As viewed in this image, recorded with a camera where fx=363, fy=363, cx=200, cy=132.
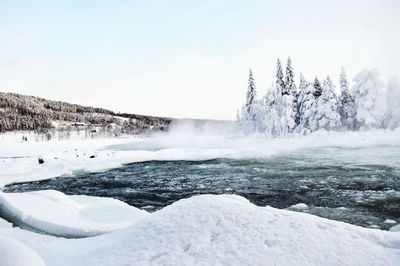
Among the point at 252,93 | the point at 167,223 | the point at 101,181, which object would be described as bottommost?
the point at 101,181

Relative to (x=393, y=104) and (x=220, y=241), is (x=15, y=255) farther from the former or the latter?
(x=393, y=104)

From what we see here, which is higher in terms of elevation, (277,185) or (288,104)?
(288,104)

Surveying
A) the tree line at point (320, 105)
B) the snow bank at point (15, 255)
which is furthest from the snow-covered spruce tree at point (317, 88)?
the snow bank at point (15, 255)

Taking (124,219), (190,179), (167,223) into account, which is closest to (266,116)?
(190,179)

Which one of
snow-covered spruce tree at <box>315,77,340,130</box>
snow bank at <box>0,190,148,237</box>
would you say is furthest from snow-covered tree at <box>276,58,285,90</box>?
snow bank at <box>0,190,148,237</box>

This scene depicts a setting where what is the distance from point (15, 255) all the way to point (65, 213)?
19.4ft

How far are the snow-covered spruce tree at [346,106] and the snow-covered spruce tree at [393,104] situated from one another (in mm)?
4740

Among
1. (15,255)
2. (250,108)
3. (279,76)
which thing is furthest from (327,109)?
(15,255)

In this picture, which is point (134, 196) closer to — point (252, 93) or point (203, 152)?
point (203, 152)

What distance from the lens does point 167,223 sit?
20.9ft

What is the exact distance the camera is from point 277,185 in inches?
697

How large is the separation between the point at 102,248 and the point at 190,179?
14.9 m

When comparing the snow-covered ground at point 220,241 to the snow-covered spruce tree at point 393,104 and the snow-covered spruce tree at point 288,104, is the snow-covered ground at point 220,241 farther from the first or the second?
the snow-covered spruce tree at point 288,104

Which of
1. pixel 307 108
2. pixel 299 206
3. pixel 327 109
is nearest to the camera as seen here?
pixel 299 206
